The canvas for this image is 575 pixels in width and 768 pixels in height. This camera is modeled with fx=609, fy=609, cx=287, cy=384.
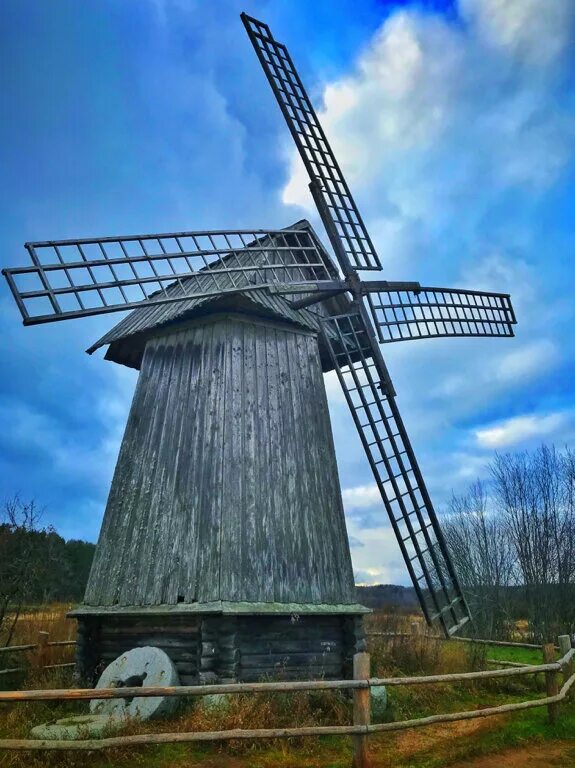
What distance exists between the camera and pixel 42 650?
12.2m

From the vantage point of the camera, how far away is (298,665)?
977 centimetres

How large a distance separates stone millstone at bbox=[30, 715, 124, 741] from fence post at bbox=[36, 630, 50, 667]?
4613 mm

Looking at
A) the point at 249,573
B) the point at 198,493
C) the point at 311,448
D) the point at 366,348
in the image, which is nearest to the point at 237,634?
the point at 249,573

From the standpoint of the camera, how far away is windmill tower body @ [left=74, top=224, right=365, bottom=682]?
9.53 metres

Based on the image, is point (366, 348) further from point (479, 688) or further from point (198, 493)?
point (479, 688)

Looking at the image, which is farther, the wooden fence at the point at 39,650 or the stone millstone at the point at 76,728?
the wooden fence at the point at 39,650

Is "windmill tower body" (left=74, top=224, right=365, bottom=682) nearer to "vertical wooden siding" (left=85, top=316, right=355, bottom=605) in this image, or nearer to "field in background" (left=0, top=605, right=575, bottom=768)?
"vertical wooden siding" (left=85, top=316, right=355, bottom=605)

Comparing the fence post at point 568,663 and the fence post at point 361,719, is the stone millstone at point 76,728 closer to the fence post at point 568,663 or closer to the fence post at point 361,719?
the fence post at point 361,719

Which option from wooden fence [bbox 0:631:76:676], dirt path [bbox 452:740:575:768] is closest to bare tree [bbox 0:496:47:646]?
wooden fence [bbox 0:631:76:676]

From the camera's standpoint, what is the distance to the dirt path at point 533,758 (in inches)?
283

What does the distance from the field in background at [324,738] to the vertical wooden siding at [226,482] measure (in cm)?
173

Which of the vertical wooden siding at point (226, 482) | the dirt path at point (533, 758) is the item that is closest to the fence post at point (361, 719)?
the dirt path at point (533, 758)

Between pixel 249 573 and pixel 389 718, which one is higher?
pixel 249 573

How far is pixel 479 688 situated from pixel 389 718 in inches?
137
